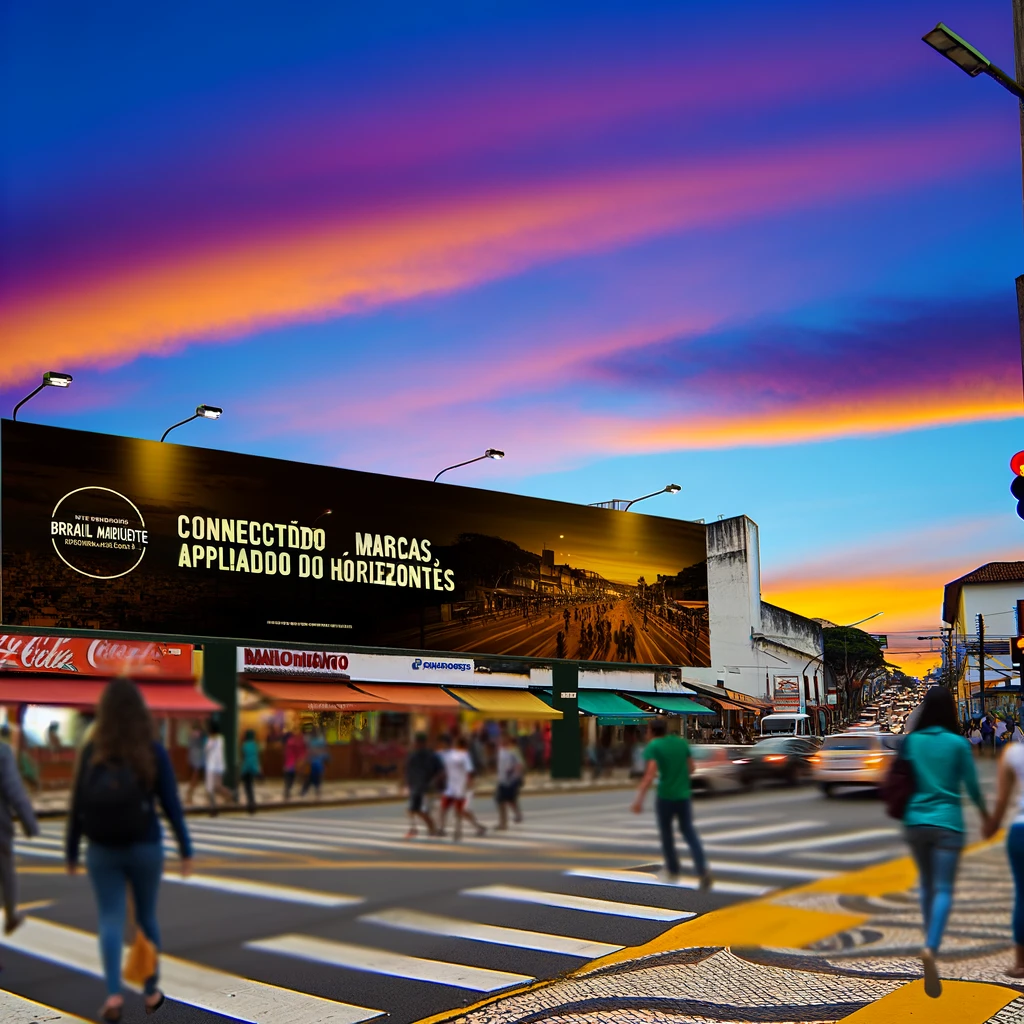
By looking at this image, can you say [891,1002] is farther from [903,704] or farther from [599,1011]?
[599,1011]

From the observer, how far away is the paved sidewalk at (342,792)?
9.86ft

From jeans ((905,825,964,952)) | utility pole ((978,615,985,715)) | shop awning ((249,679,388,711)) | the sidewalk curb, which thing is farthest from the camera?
utility pole ((978,615,985,715))

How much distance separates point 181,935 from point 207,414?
55.9 inches

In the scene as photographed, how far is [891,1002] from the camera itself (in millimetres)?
85812

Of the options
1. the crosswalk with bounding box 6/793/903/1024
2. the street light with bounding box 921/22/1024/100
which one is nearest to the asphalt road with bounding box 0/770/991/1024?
the crosswalk with bounding box 6/793/903/1024

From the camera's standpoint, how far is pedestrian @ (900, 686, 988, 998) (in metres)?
3.44

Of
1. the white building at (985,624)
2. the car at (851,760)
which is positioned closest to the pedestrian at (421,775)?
the car at (851,760)

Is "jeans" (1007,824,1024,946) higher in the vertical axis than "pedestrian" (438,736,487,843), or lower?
lower

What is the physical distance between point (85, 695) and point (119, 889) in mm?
514

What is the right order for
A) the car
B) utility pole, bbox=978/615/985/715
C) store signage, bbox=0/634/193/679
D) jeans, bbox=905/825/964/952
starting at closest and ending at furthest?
1. store signage, bbox=0/634/193/679
2. jeans, bbox=905/825/964/952
3. the car
4. utility pole, bbox=978/615/985/715

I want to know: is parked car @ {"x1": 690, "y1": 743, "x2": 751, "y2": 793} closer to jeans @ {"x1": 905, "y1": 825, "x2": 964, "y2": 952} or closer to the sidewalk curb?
the sidewalk curb

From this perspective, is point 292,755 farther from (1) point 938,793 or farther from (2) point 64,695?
(1) point 938,793

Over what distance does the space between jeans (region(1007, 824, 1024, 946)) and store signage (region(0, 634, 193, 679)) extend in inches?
100

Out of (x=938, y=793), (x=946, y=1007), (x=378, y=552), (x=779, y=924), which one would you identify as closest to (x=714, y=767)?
(x=938, y=793)
